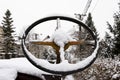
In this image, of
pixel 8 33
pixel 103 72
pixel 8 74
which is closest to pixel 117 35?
pixel 103 72

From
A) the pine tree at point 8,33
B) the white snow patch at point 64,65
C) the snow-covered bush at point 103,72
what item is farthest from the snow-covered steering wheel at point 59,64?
the pine tree at point 8,33

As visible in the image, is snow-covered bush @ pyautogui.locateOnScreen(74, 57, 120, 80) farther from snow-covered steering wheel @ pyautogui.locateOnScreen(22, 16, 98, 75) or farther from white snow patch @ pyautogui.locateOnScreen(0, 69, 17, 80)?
snow-covered steering wheel @ pyautogui.locateOnScreen(22, 16, 98, 75)

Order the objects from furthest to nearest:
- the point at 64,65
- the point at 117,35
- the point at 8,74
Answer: the point at 117,35 < the point at 8,74 < the point at 64,65

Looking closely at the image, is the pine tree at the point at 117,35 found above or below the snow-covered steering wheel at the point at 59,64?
above

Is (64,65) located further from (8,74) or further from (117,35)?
(117,35)

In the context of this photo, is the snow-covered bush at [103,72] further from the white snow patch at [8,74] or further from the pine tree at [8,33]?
the pine tree at [8,33]

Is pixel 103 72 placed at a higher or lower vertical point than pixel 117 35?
lower

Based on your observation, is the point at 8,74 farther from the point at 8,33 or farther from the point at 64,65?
the point at 8,33

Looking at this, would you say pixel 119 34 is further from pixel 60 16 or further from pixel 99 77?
pixel 60 16

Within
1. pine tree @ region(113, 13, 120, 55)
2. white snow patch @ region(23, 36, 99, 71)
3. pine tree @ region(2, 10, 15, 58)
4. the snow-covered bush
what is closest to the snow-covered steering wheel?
white snow patch @ region(23, 36, 99, 71)

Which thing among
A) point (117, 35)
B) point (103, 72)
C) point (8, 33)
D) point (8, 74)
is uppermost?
point (8, 33)

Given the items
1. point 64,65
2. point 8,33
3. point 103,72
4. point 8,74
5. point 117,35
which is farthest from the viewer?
point 8,33

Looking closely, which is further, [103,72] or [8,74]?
[103,72]

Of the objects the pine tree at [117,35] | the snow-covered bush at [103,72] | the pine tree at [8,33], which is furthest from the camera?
the pine tree at [8,33]
